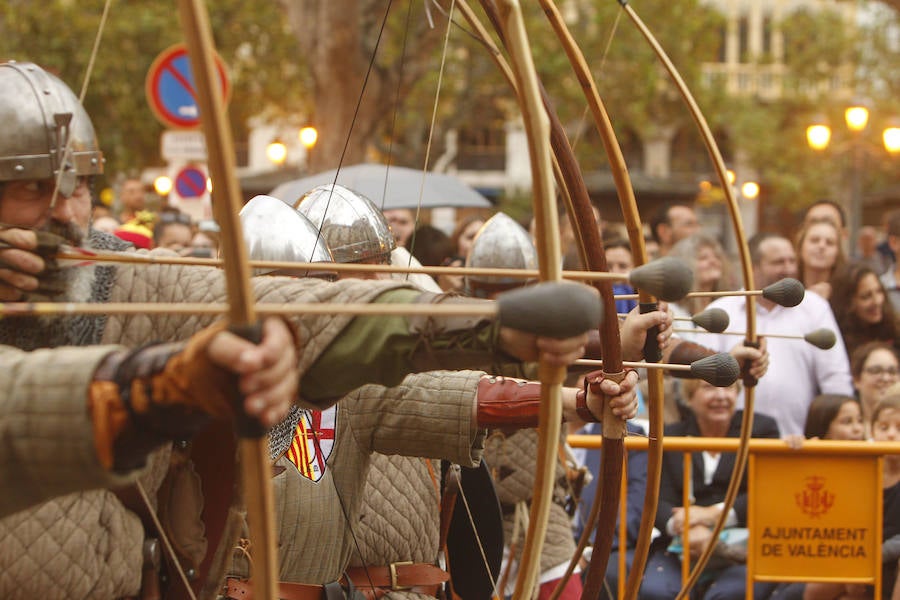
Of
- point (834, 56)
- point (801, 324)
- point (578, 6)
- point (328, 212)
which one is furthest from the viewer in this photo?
point (834, 56)

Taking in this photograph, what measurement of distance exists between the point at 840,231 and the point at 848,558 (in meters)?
2.48

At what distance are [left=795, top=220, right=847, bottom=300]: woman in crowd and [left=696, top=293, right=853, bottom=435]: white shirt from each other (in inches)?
29.1

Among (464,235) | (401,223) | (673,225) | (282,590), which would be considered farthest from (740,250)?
(673,225)

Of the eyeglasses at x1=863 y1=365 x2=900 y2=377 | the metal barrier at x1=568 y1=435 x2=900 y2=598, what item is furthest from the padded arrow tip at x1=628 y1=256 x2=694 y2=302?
the eyeglasses at x1=863 y1=365 x2=900 y2=377

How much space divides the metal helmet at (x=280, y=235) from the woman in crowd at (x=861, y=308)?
373 cm

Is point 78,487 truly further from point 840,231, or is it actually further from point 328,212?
point 840,231

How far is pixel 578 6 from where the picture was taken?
24.5 meters

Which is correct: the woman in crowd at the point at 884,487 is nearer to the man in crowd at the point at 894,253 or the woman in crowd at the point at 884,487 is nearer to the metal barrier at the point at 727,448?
the metal barrier at the point at 727,448

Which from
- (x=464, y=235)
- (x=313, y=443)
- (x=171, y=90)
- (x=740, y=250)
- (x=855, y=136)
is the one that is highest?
→ (x=855, y=136)

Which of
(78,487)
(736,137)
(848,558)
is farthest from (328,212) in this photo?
(736,137)

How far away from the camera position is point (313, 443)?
3367 mm

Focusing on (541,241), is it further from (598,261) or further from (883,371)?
(883,371)

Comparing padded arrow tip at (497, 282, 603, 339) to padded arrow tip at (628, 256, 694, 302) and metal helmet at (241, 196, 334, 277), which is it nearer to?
padded arrow tip at (628, 256, 694, 302)

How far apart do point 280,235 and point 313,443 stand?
560mm
